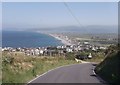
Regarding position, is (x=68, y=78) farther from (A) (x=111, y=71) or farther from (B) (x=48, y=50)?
(B) (x=48, y=50)

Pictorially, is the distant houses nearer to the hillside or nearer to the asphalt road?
the hillside

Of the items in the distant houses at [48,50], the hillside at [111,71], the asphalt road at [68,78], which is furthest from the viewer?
the distant houses at [48,50]

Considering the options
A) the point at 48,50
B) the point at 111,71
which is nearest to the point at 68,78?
the point at 111,71

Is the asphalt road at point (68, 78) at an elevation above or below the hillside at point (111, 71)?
below

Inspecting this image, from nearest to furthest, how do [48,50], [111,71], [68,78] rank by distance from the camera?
[68,78] → [111,71] → [48,50]

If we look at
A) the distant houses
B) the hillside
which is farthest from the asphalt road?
the distant houses

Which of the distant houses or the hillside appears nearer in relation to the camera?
the hillside

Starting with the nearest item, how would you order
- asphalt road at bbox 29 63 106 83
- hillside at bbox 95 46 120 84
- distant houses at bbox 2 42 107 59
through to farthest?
hillside at bbox 95 46 120 84
asphalt road at bbox 29 63 106 83
distant houses at bbox 2 42 107 59

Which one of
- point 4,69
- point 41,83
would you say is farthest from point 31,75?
point 41,83

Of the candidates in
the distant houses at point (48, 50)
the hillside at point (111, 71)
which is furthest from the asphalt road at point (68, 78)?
the distant houses at point (48, 50)

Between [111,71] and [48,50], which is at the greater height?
[48,50]

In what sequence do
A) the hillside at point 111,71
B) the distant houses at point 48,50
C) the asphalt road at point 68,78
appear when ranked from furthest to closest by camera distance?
the distant houses at point 48,50 → the asphalt road at point 68,78 → the hillside at point 111,71

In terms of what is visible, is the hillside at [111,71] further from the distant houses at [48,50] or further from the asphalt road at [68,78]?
the distant houses at [48,50]
